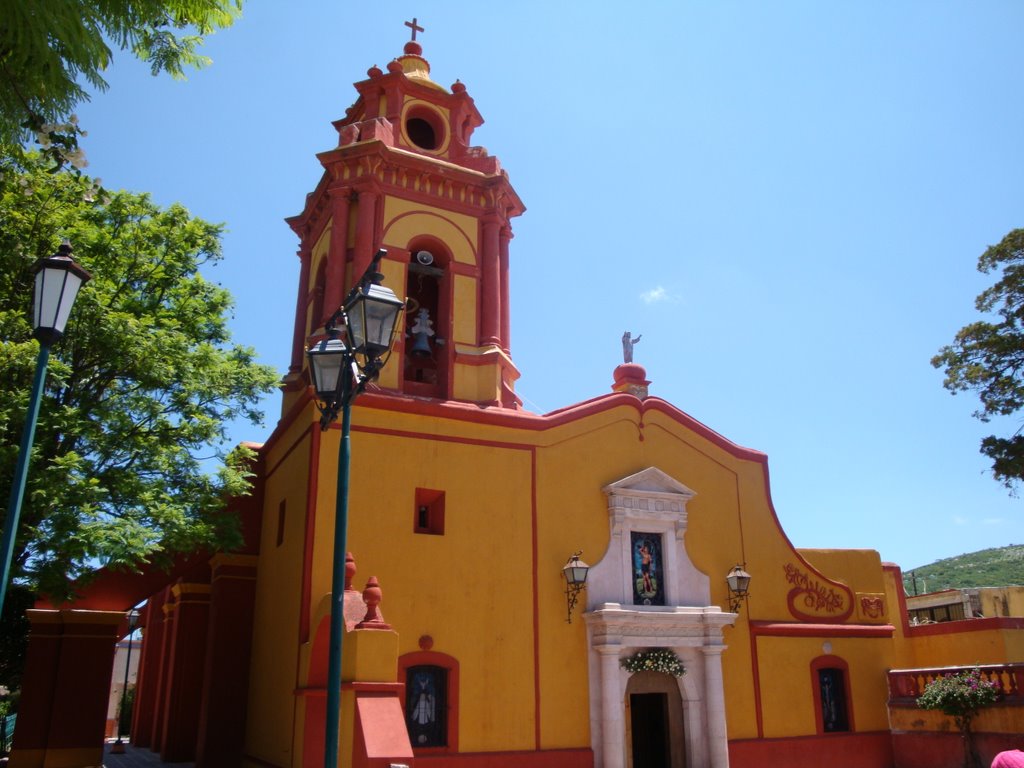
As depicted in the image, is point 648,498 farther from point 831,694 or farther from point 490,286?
point 831,694

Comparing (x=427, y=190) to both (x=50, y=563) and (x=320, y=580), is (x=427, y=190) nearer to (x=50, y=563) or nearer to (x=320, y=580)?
(x=320, y=580)

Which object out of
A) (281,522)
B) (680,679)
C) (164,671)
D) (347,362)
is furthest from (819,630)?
(164,671)

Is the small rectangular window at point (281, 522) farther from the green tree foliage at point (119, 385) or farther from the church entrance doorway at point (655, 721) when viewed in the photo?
the church entrance doorway at point (655, 721)

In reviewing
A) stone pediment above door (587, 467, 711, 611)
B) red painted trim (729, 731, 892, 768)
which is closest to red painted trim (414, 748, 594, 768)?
stone pediment above door (587, 467, 711, 611)

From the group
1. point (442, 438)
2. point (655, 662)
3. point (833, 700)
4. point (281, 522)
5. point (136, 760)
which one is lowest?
point (136, 760)

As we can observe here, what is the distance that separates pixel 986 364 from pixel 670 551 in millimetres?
8670

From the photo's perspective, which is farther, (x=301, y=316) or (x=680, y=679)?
(x=301, y=316)

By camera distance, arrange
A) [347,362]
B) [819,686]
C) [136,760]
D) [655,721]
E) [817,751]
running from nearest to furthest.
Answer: [347,362] < [655,721] < [817,751] < [819,686] < [136,760]

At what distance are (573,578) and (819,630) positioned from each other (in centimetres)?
607

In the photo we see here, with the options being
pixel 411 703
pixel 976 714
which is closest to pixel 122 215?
pixel 411 703

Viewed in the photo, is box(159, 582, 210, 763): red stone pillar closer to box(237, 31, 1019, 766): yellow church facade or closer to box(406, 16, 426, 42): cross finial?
box(237, 31, 1019, 766): yellow church facade

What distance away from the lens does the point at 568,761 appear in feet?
47.0

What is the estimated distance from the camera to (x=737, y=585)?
16.5 m

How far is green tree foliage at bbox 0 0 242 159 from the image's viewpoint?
14.7 feet
